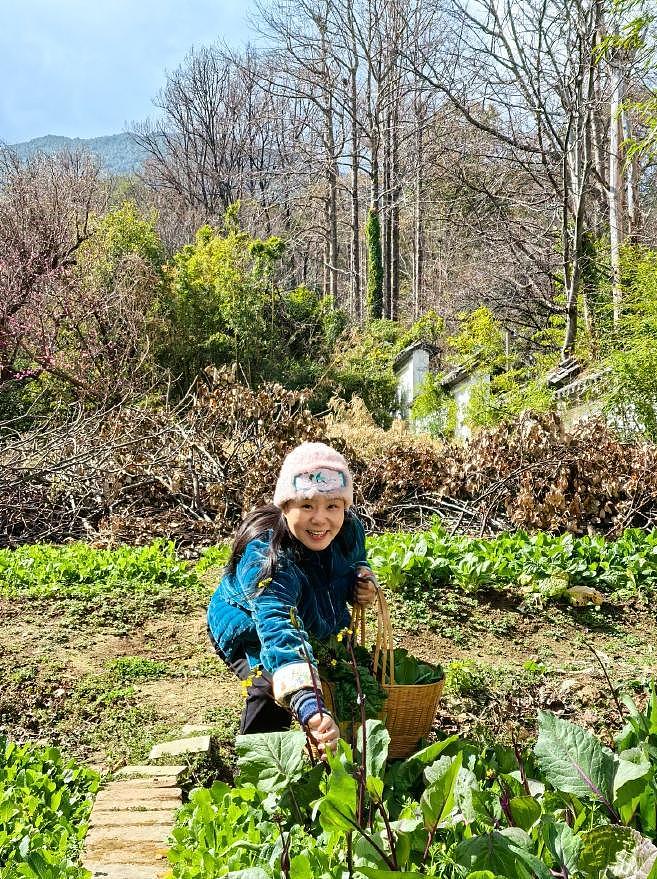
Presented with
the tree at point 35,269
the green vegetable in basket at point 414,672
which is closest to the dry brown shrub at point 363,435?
the tree at point 35,269

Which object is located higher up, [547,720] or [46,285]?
[46,285]

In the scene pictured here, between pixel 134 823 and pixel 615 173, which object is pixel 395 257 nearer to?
pixel 615 173

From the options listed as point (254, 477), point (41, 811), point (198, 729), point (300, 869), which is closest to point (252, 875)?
point (300, 869)

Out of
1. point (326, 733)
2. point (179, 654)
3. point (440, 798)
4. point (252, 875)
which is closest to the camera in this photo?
point (252, 875)

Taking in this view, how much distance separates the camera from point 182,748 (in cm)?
320

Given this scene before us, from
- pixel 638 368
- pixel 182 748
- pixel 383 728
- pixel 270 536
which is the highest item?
pixel 638 368

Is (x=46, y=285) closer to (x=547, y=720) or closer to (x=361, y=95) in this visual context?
(x=547, y=720)

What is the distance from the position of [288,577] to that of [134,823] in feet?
2.88

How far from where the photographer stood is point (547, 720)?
1.70m

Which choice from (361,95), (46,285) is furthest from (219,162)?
(46,285)

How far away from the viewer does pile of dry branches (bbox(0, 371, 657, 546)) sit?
739 cm

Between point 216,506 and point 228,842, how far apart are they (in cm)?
590

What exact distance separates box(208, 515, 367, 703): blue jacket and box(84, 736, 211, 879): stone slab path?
19.6 inches

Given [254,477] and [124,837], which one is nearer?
[124,837]
